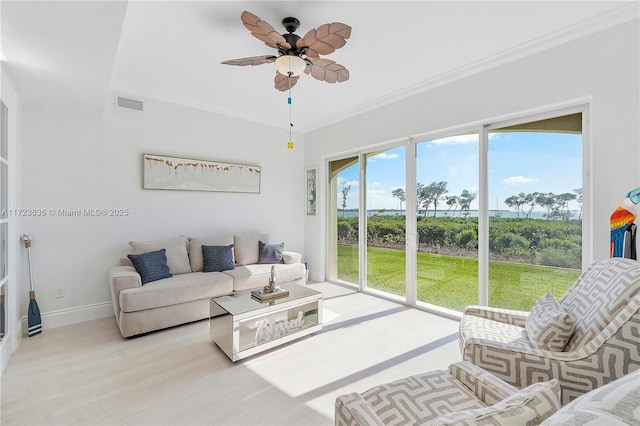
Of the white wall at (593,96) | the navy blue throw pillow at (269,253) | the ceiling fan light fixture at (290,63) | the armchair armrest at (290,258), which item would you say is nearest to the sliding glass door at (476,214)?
the white wall at (593,96)

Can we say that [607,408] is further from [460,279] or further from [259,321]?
[460,279]

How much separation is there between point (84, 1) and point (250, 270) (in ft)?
9.91

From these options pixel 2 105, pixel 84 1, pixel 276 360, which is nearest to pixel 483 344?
pixel 276 360

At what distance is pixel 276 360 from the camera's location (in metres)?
2.43

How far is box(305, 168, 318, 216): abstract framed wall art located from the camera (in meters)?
5.18

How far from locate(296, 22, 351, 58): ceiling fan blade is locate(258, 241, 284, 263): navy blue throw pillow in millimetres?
2855

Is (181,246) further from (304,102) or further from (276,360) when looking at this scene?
(304,102)

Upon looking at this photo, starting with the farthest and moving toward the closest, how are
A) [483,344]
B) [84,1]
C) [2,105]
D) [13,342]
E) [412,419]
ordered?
[13,342] → [2,105] → [483,344] → [84,1] → [412,419]

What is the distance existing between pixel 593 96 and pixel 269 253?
398 cm

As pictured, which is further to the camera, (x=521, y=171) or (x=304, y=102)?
(x=304, y=102)

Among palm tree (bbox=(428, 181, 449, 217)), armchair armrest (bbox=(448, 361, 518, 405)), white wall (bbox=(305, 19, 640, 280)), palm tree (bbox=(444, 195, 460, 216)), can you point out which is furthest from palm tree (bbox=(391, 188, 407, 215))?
armchair armrest (bbox=(448, 361, 518, 405))

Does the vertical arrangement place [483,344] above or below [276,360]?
above

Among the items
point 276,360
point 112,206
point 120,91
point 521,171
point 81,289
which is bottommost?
point 276,360

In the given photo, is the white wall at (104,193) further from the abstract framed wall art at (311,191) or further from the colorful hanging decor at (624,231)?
the colorful hanging decor at (624,231)
